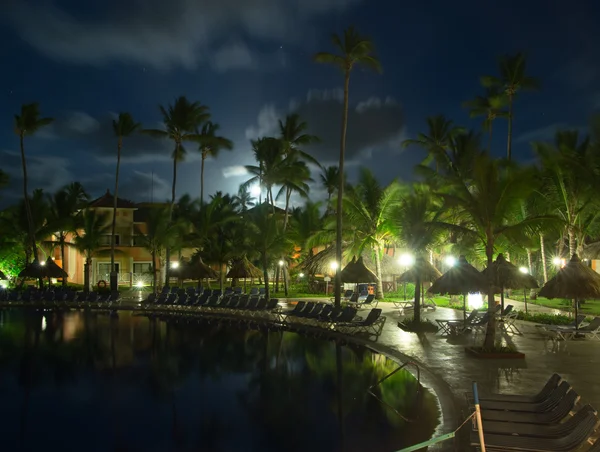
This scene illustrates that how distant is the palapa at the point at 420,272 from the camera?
1856cm

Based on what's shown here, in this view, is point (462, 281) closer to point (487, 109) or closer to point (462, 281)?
point (462, 281)

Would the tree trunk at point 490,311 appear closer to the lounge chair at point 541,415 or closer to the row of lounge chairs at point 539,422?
the row of lounge chairs at point 539,422

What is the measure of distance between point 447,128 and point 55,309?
2714 centimetres

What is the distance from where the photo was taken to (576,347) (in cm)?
1434

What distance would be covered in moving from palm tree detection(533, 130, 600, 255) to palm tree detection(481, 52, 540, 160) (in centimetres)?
808

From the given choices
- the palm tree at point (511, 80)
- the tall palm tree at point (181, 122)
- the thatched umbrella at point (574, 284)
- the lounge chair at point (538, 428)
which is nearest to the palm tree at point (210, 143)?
the tall palm tree at point (181, 122)

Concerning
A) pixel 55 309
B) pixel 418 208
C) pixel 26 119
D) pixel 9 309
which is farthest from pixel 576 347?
pixel 26 119

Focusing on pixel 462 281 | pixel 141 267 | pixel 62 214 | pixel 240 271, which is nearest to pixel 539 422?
pixel 462 281

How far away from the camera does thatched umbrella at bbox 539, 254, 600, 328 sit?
15.1 meters

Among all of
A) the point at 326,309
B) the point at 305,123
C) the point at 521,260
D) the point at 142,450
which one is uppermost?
the point at 305,123

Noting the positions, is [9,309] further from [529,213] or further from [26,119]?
[529,213]

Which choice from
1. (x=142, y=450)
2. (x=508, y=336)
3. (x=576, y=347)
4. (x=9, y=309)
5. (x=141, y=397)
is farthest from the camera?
(x=9, y=309)

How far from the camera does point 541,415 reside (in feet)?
21.0

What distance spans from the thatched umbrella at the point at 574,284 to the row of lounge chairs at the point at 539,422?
934cm
